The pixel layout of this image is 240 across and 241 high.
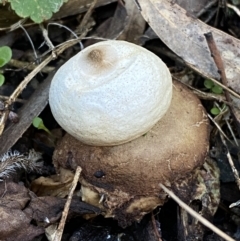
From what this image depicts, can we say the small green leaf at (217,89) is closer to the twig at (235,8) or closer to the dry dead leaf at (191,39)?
the dry dead leaf at (191,39)

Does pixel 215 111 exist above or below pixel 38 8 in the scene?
below

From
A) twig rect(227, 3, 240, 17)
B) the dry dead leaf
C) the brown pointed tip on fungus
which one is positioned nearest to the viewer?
the brown pointed tip on fungus

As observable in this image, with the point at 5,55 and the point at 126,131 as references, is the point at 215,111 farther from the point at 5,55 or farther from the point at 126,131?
the point at 5,55

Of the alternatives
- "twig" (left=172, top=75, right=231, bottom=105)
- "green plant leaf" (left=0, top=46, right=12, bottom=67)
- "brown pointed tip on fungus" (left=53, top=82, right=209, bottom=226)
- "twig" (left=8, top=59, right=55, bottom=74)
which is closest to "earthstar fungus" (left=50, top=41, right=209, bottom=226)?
"brown pointed tip on fungus" (left=53, top=82, right=209, bottom=226)

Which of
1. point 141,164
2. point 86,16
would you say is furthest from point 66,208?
point 86,16

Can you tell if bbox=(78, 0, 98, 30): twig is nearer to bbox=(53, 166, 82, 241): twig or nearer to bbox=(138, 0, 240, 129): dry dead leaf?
bbox=(138, 0, 240, 129): dry dead leaf

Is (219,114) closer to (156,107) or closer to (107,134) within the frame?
(156,107)
